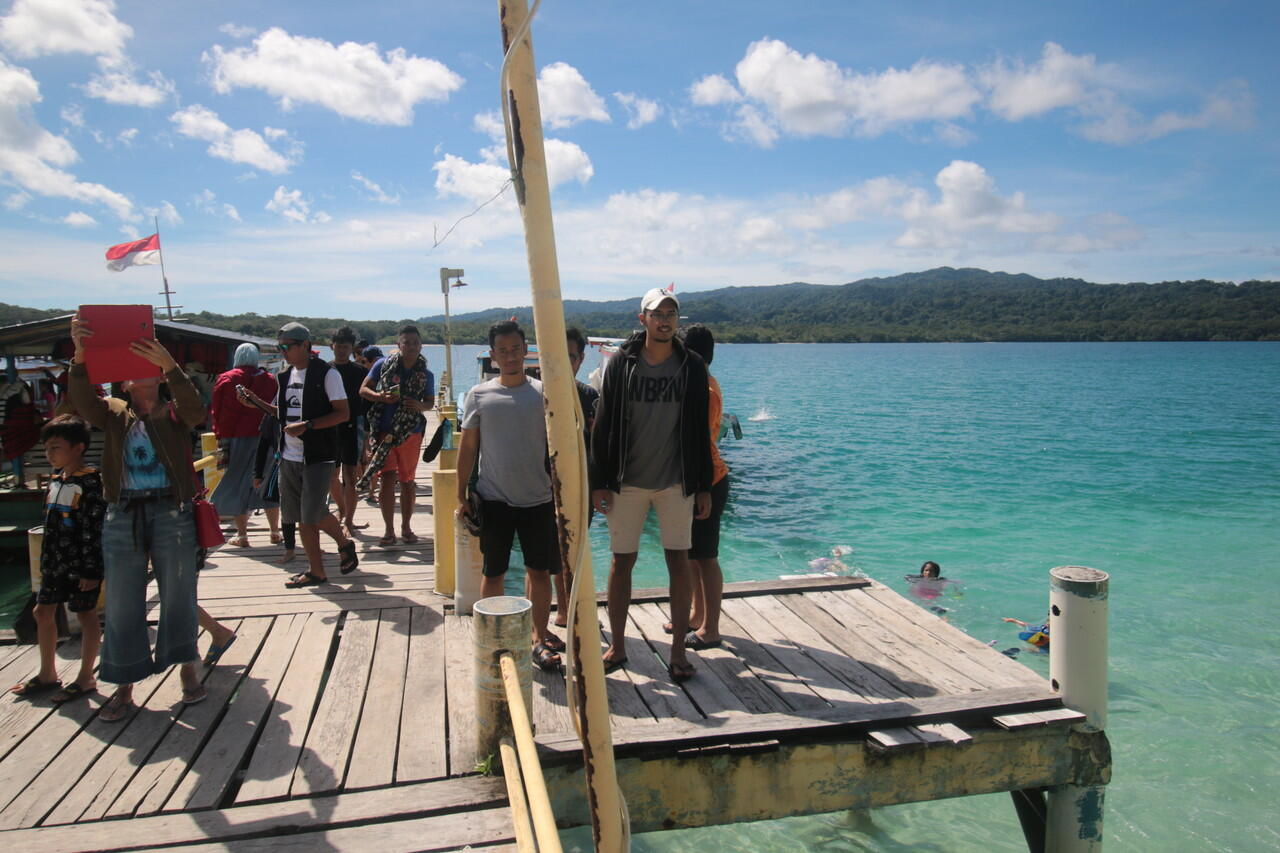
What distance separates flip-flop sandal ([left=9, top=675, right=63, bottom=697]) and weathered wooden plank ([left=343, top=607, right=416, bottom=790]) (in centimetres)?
170

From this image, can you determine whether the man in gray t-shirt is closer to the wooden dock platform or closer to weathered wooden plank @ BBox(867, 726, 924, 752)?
the wooden dock platform

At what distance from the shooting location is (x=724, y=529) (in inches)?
677

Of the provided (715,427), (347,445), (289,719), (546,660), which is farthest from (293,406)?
(715,427)

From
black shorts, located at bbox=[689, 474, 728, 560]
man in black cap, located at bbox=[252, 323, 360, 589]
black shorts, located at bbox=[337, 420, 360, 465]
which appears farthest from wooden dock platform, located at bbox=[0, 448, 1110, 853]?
black shorts, located at bbox=[337, 420, 360, 465]

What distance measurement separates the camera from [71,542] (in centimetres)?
414

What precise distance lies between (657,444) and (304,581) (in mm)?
3549

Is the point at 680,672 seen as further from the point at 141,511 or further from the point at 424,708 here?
the point at 141,511

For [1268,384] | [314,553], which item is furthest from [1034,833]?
[1268,384]

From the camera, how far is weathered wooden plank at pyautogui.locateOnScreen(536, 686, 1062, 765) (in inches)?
147

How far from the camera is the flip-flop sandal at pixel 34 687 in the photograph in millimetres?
4297

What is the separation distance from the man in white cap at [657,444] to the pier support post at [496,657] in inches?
40.0

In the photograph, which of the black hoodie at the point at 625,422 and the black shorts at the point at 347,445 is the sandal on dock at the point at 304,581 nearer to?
the black shorts at the point at 347,445

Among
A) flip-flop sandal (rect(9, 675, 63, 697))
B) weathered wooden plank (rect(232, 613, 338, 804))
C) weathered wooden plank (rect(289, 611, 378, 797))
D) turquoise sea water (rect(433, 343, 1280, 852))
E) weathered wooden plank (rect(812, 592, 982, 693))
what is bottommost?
turquoise sea water (rect(433, 343, 1280, 852))

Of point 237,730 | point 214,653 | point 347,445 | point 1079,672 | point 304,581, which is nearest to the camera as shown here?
point 237,730
